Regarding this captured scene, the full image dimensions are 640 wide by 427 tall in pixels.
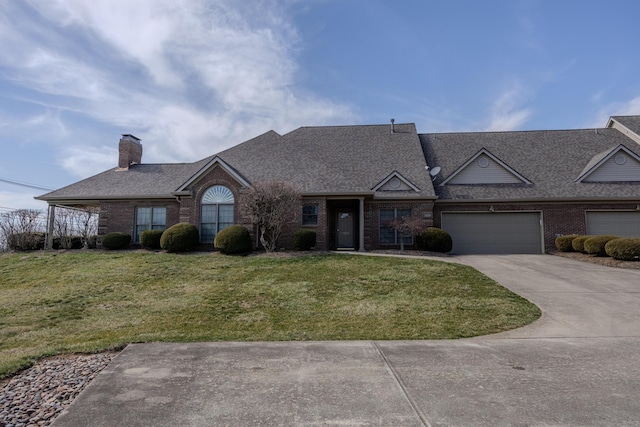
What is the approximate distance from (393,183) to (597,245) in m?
8.60

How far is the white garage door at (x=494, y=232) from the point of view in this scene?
758 inches

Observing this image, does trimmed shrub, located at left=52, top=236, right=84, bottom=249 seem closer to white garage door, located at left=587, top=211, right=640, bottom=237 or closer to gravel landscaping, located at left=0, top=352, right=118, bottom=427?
gravel landscaping, located at left=0, top=352, right=118, bottom=427

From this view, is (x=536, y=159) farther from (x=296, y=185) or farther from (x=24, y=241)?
(x=24, y=241)

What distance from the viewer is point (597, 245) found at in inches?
603

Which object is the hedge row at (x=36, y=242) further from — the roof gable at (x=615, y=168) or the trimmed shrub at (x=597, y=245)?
the roof gable at (x=615, y=168)

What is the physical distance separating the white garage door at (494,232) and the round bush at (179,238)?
12049 millimetres

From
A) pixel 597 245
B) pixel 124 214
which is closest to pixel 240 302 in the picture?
pixel 124 214

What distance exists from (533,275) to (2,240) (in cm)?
2525

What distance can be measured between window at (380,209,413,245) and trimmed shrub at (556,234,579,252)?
6.77m

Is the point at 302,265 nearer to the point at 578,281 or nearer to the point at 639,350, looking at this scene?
the point at 578,281

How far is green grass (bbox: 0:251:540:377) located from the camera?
7027mm

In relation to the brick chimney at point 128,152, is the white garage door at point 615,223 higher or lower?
lower

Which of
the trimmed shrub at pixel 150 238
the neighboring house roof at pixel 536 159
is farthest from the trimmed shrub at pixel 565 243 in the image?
the trimmed shrub at pixel 150 238

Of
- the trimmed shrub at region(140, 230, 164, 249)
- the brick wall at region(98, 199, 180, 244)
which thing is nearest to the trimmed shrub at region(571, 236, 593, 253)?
the brick wall at region(98, 199, 180, 244)
